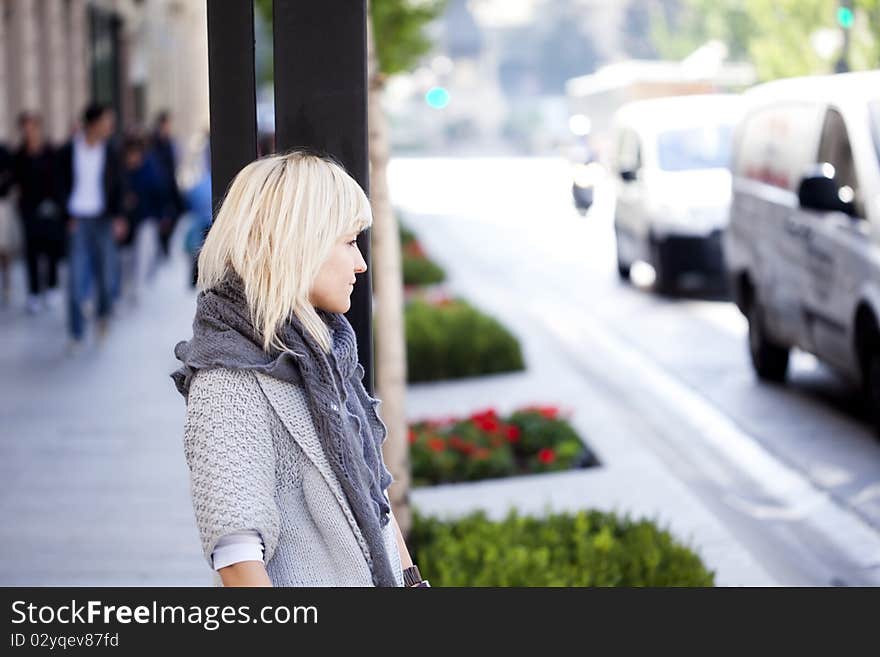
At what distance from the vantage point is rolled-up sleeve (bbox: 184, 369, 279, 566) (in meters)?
2.33

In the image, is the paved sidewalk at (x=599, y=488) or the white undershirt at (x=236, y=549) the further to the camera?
the paved sidewalk at (x=599, y=488)

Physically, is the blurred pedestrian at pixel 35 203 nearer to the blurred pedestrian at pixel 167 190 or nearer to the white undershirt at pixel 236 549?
the blurred pedestrian at pixel 167 190

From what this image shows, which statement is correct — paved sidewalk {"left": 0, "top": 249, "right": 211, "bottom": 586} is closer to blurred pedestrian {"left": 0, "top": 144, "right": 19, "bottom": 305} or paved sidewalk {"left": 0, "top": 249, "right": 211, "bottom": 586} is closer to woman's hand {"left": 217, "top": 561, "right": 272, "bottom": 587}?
blurred pedestrian {"left": 0, "top": 144, "right": 19, "bottom": 305}

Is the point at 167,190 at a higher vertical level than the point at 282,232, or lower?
lower

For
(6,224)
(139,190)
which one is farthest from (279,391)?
(6,224)

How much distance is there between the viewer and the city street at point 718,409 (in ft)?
22.6

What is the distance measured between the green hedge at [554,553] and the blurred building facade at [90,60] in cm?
1386

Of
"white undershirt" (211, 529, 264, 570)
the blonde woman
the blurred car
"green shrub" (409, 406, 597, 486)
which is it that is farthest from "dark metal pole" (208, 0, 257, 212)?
the blurred car

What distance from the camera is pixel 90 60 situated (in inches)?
1097

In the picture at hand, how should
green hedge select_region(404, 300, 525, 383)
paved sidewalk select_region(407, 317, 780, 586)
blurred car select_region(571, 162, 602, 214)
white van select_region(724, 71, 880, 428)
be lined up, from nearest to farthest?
1. paved sidewalk select_region(407, 317, 780, 586)
2. white van select_region(724, 71, 880, 428)
3. green hedge select_region(404, 300, 525, 383)
4. blurred car select_region(571, 162, 602, 214)

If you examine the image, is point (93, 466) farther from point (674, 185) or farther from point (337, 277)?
point (674, 185)

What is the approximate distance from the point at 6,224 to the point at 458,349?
955cm

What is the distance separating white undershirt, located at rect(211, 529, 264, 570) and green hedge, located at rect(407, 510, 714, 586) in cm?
265

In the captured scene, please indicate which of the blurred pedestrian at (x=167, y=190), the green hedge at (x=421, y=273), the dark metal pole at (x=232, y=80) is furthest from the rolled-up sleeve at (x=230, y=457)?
the green hedge at (x=421, y=273)
